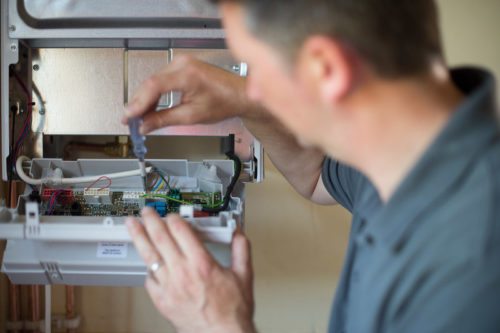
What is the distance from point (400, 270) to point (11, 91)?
3.40 feet

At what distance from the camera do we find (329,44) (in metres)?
0.57

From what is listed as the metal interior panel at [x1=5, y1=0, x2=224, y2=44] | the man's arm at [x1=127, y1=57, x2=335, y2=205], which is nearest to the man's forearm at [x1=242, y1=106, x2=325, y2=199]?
the man's arm at [x1=127, y1=57, x2=335, y2=205]

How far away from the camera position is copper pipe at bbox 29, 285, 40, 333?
1674 mm

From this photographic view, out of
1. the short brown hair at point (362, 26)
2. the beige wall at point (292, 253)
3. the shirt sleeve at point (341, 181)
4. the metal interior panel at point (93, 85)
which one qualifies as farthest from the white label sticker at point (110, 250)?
the beige wall at point (292, 253)

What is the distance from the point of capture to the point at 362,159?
2.20 ft

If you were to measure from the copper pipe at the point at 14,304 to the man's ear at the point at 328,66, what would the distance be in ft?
4.87

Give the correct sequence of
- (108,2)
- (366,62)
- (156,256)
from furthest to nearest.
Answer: (108,2), (156,256), (366,62)

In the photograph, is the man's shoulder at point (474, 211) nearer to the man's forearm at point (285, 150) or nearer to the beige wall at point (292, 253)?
the man's forearm at point (285, 150)

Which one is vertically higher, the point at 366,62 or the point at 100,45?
the point at 100,45

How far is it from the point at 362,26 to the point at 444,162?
8.4 inches

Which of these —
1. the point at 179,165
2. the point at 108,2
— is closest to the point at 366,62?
the point at 179,165

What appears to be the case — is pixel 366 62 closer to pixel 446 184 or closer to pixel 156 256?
pixel 446 184

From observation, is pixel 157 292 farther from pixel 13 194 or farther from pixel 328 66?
pixel 13 194

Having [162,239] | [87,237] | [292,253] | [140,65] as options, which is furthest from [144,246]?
[292,253]
